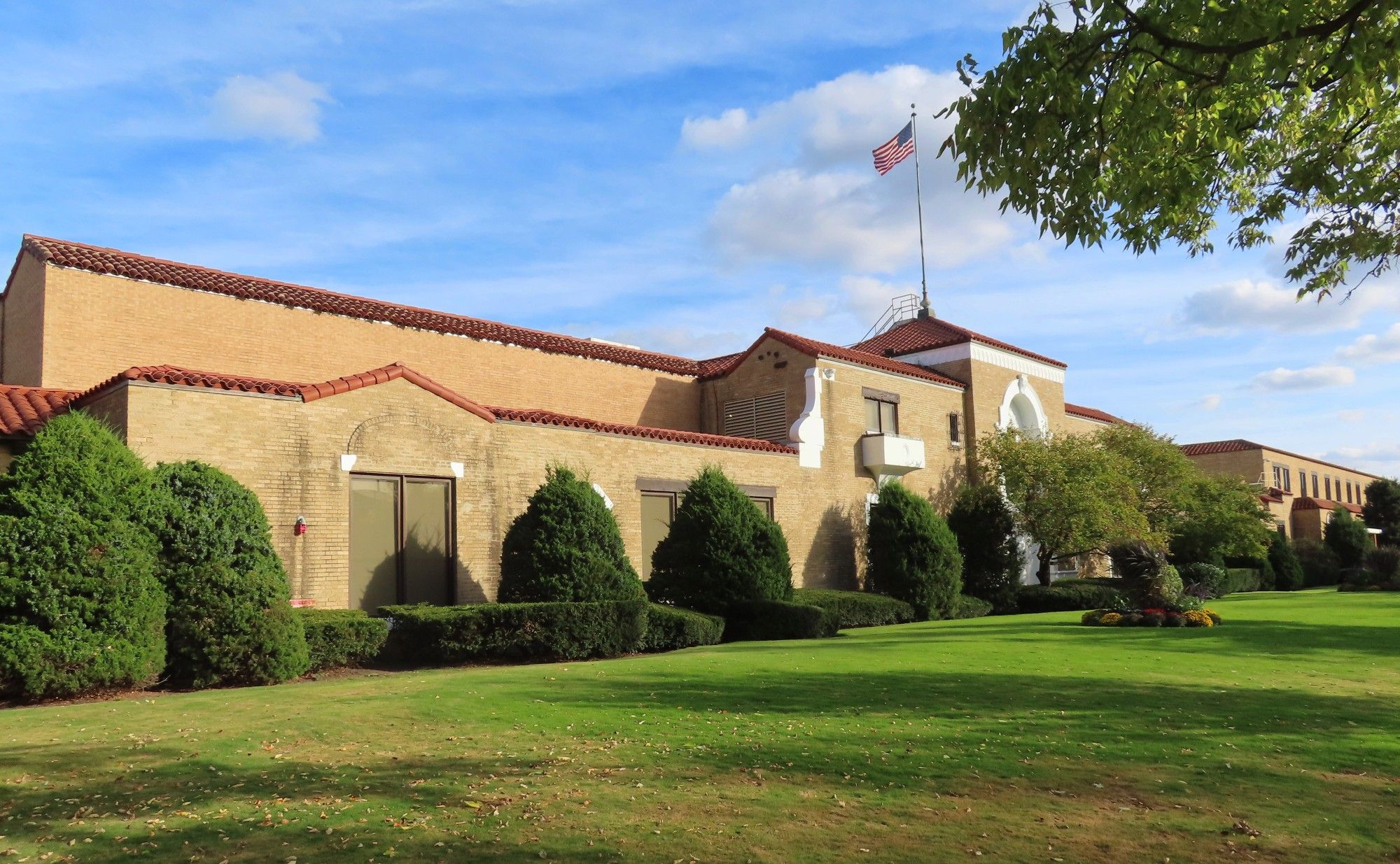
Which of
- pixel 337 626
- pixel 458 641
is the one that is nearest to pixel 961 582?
pixel 458 641

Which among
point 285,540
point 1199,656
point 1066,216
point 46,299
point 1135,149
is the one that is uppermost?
point 46,299

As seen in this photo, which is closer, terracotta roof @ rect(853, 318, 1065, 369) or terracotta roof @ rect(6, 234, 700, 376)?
terracotta roof @ rect(6, 234, 700, 376)

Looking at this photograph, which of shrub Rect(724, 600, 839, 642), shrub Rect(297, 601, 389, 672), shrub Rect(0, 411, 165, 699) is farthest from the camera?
shrub Rect(724, 600, 839, 642)

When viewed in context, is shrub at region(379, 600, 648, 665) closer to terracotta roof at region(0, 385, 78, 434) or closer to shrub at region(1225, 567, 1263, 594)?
terracotta roof at region(0, 385, 78, 434)

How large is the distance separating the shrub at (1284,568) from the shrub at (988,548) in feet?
74.0

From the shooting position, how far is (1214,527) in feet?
127

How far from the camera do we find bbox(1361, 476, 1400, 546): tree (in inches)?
2638

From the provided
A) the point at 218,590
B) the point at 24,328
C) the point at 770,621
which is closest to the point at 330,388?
the point at 218,590

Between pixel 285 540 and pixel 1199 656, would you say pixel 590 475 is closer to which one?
pixel 285 540

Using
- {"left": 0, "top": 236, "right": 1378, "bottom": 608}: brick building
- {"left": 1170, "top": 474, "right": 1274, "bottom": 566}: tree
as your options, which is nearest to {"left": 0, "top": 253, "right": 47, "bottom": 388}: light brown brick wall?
{"left": 0, "top": 236, "right": 1378, "bottom": 608}: brick building

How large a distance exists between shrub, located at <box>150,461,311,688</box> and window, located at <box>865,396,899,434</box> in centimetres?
1944

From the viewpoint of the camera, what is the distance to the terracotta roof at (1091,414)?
4472 cm

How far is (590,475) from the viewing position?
22469mm

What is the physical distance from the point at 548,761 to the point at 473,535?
12113 mm
